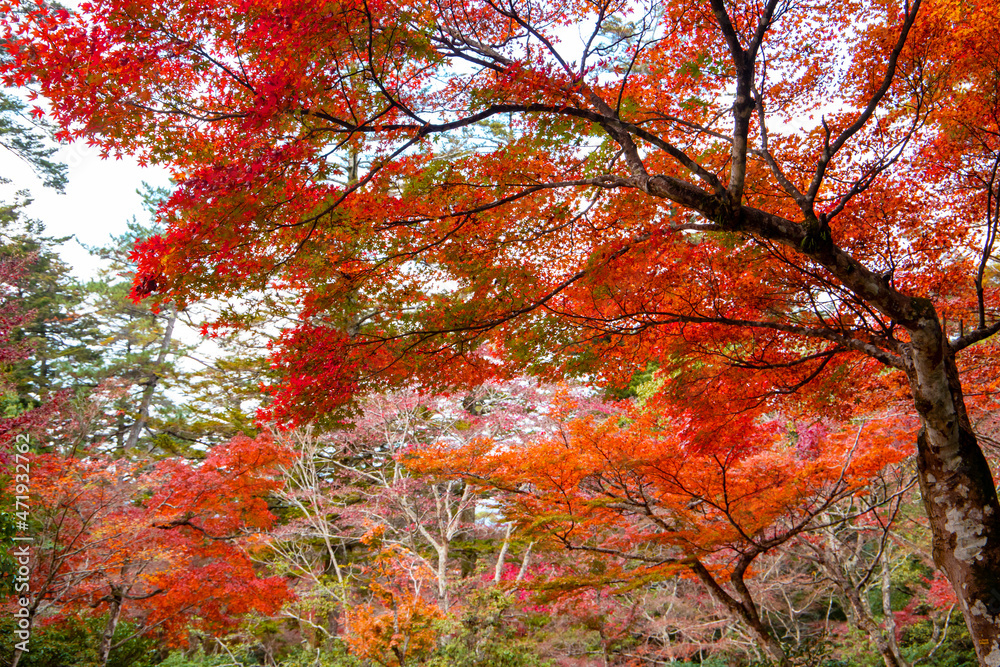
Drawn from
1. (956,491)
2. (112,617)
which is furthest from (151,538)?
(956,491)

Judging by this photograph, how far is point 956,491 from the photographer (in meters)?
3.38

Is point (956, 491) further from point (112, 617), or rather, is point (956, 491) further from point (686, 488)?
point (112, 617)

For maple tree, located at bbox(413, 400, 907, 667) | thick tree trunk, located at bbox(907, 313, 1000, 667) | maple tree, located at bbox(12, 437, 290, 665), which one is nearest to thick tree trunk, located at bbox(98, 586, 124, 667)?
maple tree, located at bbox(12, 437, 290, 665)

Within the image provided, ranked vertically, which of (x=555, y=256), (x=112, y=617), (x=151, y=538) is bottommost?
(x=112, y=617)

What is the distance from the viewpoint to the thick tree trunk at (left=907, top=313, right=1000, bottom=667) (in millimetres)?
3178

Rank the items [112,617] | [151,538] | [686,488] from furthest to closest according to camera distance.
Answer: [112,617]
[151,538]
[686,488]

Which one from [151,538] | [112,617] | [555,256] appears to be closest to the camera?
[555,256]

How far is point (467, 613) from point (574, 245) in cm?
535

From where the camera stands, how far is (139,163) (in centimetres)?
331

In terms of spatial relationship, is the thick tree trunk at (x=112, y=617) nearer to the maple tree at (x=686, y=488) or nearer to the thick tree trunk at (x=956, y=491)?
the maple tree at (x=686, y=488)

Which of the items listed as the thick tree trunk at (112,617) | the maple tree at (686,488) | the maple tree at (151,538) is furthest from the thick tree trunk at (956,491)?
the thick tree trunk at (112,617)

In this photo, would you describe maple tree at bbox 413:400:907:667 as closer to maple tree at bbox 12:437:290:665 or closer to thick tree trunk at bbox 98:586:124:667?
maple tree at bbox 12:437:290:665

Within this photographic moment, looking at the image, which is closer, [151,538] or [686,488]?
[686,488]

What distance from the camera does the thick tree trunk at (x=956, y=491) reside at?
3178 millimetres
